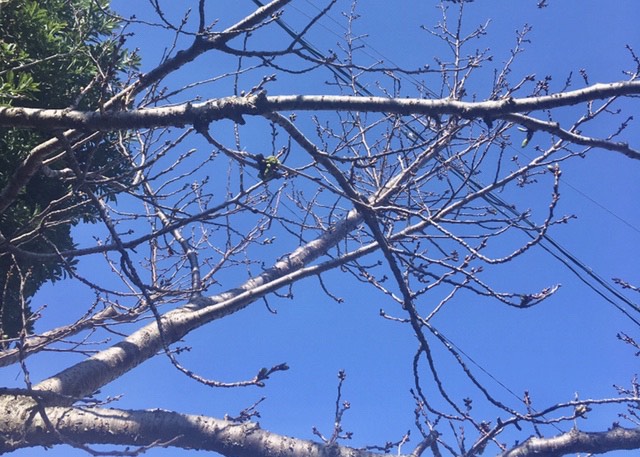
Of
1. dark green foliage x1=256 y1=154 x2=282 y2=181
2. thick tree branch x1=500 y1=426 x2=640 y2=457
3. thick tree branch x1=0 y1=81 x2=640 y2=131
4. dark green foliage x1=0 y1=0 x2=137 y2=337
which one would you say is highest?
dark green foliage x1=0 y1=0 x2=137 y2=337

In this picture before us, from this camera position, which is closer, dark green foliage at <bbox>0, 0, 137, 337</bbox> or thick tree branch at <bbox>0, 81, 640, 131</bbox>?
thick tree branch at <bbox>0, 81, 640, 131</bbox>

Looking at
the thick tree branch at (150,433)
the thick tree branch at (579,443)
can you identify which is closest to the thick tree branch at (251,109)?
the thick tree branch at (150,433)

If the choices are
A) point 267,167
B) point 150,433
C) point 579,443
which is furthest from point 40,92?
point 579,443

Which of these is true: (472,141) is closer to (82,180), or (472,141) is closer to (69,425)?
(82,180)

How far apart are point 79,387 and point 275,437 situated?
4.81 feet

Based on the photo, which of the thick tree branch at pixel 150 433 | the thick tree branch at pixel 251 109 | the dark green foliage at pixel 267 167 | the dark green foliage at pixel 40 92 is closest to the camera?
the thick tree branch at pixel 251 109

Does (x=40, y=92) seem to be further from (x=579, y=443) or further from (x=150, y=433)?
(x=579, y=443)

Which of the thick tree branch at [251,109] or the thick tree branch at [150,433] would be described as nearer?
the thick tree branch at [251,109]

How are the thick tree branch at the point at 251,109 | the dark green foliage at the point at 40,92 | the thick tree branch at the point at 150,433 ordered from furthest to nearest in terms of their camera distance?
the dark green foliage at the point at 40,92 < the thick tree branch at the point at 150,433 < the thick tree branch at the point at 251,109

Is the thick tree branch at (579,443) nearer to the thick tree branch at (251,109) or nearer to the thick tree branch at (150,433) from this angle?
the thick tree branch at (150,433)

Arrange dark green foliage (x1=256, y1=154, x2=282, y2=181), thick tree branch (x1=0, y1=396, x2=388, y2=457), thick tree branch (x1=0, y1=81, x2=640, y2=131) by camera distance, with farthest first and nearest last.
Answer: thick tree branch (x1=0, y1=396, x2=388, y2=457)
dark green foliage (x1=256, y1=154, x2=282, y2=181)
thick tree branch (x1=0, y1=81, x2=640, y2=131)

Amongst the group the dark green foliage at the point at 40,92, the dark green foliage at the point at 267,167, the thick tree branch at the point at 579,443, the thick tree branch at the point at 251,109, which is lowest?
the thick tree branch at the point at 579,443

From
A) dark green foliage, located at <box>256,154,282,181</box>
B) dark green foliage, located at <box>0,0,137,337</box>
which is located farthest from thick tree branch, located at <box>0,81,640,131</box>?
dark green foliage, located at <box>0,0,137,337</box>

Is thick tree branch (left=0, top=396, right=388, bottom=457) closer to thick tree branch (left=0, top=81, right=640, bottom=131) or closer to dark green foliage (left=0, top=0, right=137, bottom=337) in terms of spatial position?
dark green foliage (left=0, top=0, right=137, bottom=337)
